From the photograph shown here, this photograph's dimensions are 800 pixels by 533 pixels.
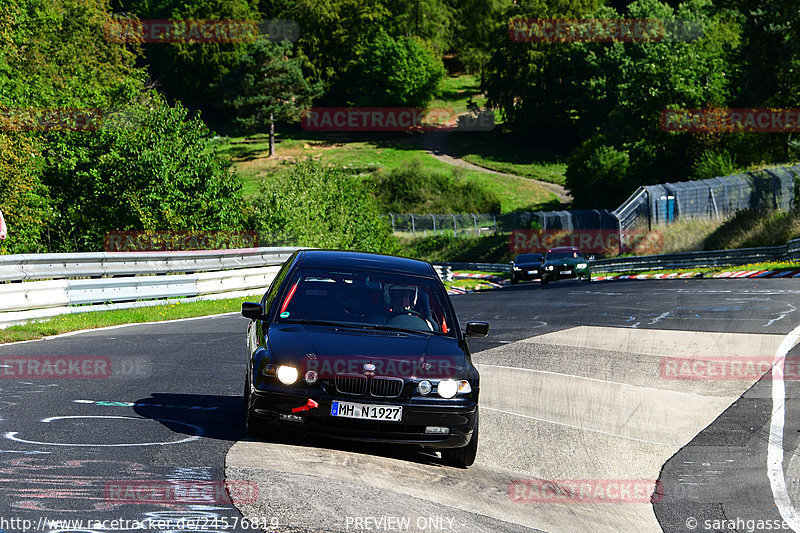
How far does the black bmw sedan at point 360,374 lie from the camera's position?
22.7 feet

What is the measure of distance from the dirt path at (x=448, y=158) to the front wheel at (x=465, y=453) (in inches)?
3137

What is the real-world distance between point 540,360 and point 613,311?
24.0 ft

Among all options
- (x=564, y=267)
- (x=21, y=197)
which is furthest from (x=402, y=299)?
(x=564, y=267)

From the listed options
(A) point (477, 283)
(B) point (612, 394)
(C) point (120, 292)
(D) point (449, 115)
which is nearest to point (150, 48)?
(D) point (449, 115)

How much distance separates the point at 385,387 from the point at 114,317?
36.9 feet

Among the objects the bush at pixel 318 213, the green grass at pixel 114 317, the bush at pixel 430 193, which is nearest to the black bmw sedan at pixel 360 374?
the green grass at pixel 114 317

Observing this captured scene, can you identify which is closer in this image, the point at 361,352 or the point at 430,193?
the point at 361,352

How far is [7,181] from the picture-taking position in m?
31.4

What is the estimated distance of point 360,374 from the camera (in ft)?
22.8

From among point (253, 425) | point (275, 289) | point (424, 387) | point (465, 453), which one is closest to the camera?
point (424, 387)

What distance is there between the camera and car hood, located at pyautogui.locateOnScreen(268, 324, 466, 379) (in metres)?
7.00

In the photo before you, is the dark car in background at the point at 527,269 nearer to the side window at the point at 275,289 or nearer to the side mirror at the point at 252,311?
the side window at the point at 275,289

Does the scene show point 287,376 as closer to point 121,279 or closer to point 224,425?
point 224,425

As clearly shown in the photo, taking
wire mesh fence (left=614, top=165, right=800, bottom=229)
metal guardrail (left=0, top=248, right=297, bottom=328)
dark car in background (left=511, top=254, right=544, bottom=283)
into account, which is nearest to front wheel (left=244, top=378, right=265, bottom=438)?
metal guardrail (left=0, top=248, right=297, bottom=328)
